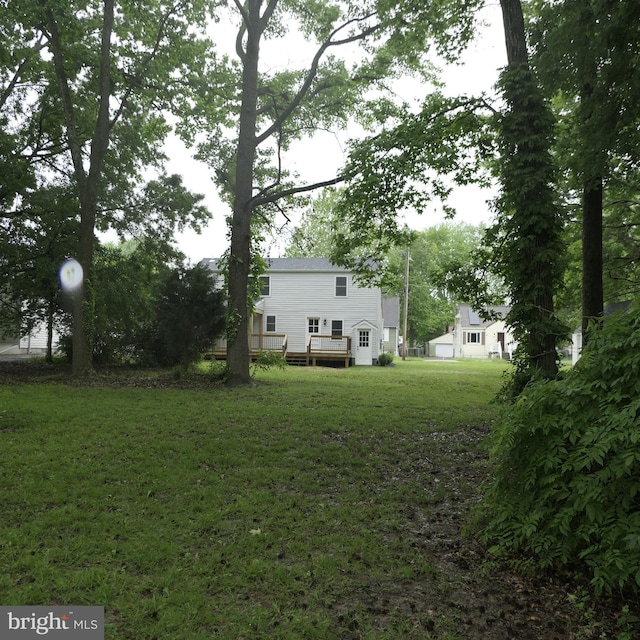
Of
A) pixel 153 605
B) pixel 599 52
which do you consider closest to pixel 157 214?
pixel 599 52

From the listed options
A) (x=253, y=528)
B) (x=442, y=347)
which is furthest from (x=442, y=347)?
(x=253, y=528)

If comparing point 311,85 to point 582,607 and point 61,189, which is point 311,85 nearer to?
point 61,189

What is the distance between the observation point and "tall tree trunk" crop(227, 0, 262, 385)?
1377cm

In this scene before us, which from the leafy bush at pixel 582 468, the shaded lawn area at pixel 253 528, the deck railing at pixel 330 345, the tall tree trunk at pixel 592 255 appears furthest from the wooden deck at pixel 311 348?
the leafy bush at pixel 582 468

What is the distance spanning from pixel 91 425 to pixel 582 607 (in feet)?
22.9

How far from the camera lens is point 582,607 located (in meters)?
3.01

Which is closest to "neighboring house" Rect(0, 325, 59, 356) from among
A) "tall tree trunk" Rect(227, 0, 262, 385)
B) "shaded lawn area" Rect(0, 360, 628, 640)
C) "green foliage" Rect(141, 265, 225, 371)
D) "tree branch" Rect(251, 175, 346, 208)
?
"green foliage" Rect(141, 265, 225, 371)

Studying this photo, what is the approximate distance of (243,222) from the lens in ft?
45.7

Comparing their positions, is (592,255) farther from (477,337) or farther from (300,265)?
(477,337)

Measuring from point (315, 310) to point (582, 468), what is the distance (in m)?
23.9

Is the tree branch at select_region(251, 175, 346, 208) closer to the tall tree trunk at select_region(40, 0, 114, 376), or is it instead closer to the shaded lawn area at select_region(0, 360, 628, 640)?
the tall tree trunk at select_region(40, 0, 114, 376)

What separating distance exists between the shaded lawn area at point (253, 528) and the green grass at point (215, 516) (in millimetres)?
16

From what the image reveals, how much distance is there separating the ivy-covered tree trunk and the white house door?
63.3 feet

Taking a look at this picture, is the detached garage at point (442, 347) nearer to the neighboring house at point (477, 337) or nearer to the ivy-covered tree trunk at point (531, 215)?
the neighboring house at point (477, 337)
